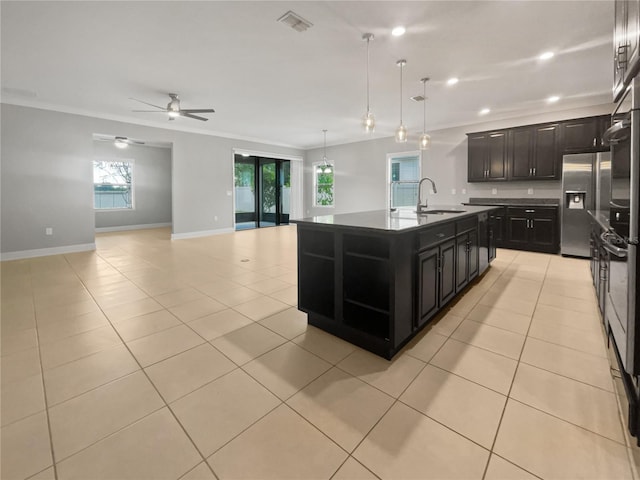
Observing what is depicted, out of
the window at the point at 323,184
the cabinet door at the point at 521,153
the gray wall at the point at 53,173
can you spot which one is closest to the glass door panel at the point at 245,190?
the window at the point at 323,184

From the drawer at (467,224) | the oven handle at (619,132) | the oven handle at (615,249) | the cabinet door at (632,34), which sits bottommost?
the oven handle at (615,249)

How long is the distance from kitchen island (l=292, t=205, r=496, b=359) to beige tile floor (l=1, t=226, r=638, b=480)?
0.17 m

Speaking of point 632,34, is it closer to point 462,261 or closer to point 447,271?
point 447,271

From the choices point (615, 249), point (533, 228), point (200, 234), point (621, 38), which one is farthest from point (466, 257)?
point (200, 234)

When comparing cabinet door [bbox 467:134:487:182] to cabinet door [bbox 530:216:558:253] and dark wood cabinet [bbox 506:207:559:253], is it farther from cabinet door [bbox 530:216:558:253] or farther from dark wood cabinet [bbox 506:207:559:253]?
cabinet door [bbox 530:216:558:253]

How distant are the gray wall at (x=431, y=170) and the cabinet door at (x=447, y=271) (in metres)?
4.41

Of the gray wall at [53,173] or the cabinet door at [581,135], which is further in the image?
the gray wall at [53,173]

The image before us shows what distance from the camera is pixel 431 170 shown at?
7.25 metres

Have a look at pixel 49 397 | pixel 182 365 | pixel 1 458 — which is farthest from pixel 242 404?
pixel 49 397

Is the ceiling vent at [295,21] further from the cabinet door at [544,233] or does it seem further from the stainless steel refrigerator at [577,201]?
the cabinet door at [544,233]

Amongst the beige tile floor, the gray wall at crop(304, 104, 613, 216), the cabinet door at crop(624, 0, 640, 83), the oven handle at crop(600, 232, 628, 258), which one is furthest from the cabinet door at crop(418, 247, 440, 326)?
the gray wall at crop(304, 104, 613, 216)

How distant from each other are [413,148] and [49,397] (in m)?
7.89

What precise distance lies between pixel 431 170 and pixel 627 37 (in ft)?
18.5

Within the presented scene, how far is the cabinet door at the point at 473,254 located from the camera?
128 inches
